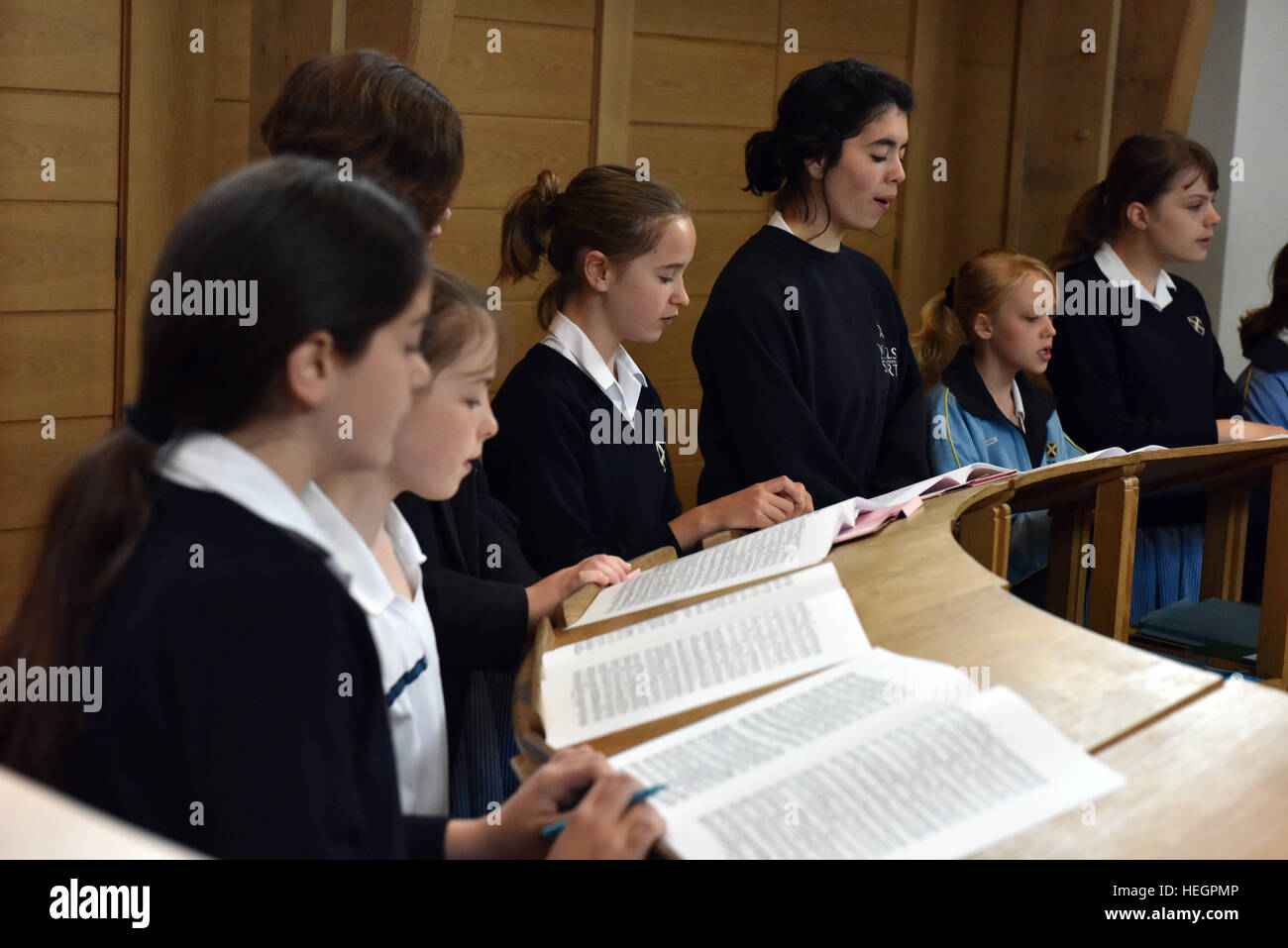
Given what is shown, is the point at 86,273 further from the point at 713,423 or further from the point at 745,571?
the point at 745,571

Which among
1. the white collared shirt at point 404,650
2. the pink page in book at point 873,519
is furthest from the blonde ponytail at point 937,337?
the white collared shirt at point 404,650

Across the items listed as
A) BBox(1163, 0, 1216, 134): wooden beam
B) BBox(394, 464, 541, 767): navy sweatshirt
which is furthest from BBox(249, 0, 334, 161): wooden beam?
BBox(1163, 0, 1216, 134): wooden beam

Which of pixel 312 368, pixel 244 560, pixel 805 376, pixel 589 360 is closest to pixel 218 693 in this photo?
pixel 244 560

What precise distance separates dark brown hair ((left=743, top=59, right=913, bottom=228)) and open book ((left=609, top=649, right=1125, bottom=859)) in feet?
5.44

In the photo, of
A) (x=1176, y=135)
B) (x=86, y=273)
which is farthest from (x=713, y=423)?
(x=1176, y=135)

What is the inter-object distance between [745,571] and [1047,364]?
180 centimetres

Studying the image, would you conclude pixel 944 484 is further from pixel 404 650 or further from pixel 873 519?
pixel 404 650

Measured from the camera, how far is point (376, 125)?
1.77 m

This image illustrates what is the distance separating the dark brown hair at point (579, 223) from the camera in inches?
97.1

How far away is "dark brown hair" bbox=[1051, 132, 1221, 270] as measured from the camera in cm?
351

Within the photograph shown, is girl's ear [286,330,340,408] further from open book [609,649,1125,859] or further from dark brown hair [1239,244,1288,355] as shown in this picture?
dark brown hair [1239,244,1288,355]

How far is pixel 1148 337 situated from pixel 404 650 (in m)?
2.59

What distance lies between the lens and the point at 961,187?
15.3 ft
